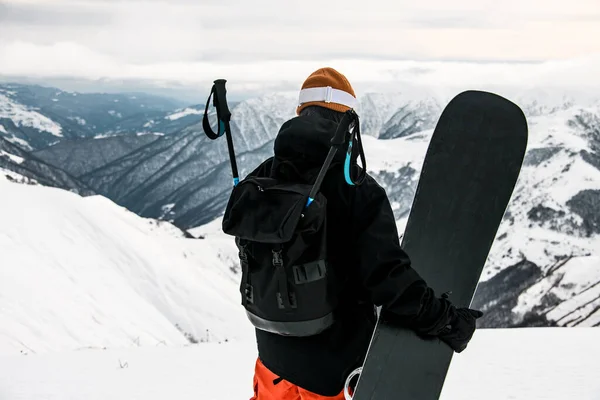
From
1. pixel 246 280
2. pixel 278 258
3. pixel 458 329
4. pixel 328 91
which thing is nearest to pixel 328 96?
pixel 328 91

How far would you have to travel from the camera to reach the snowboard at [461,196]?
3189 mm

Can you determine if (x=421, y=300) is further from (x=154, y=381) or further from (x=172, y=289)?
(x=172, y=289)

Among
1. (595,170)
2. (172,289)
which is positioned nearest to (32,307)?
(172,289)

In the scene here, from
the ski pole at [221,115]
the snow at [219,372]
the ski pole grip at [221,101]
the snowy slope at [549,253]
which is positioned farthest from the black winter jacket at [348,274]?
the snowy slope at [549,253]

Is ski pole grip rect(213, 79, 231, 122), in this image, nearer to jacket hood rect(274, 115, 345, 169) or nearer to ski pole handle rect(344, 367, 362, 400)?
jacket hood rect(274, 115, 345, 169)

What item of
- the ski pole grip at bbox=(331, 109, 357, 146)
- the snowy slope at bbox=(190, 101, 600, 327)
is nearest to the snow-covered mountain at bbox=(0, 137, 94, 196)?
the snowy slope at bbox=(190, 101, 600, 327)

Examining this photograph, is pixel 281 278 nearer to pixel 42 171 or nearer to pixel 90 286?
pixel 90 286

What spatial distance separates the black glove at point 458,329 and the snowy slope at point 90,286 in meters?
11.1

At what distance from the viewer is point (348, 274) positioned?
99.0 inches

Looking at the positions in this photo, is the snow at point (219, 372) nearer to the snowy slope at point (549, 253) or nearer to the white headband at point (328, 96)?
the white headband at point (328, 96)

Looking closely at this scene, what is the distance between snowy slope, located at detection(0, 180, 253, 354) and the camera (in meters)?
15.2

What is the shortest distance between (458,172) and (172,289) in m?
22.7

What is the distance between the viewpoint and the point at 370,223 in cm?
241

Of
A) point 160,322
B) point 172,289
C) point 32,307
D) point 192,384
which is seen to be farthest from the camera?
point 172,289
